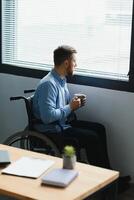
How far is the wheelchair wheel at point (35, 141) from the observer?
3359 mm

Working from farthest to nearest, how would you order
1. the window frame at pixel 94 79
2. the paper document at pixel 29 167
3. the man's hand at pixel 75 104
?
1. the window frame at pixel 94 79
2. the man's hand at pixel 75 104
3. the paper document at pixel 29 167

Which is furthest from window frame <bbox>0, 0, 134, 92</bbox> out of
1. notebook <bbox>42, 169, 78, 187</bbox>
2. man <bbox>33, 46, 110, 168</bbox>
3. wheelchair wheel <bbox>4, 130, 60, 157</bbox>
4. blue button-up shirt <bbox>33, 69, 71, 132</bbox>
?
notebook <bbox>42, 169, 78, 187</bbox>

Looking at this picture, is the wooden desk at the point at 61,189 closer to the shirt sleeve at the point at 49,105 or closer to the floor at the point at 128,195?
the shirt sleeve at the point at 49,105

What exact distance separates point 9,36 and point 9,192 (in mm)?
2597

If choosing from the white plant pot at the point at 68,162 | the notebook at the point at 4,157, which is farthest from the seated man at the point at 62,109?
the white plant pot at the point at 68,162

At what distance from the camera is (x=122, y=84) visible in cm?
381

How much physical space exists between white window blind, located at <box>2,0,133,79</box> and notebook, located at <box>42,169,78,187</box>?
1.69m

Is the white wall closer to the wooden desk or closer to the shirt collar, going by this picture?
the shirt collar

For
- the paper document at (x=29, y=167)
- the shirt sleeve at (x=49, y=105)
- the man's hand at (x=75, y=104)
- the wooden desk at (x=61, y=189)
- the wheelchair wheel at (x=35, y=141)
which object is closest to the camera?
the wooden desk at (x=61, y=189)

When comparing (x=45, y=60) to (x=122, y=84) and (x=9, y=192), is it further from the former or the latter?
(x=9, y=192)

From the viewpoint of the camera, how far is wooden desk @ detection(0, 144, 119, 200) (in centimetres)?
208

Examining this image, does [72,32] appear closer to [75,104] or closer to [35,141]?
[75,104]

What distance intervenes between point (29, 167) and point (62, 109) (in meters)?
1.25

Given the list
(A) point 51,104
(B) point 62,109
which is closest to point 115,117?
(B) point 62,109
